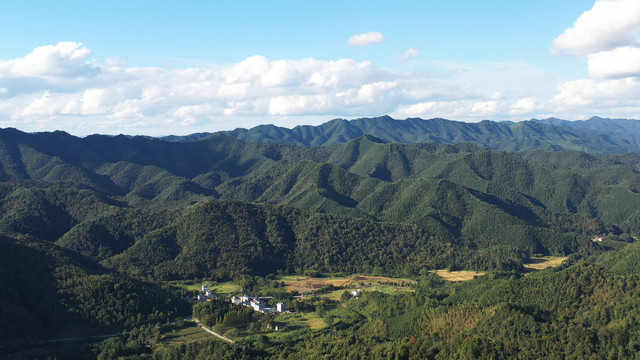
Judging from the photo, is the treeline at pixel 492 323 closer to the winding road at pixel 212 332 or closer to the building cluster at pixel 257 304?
the winding road at pixel 212 332

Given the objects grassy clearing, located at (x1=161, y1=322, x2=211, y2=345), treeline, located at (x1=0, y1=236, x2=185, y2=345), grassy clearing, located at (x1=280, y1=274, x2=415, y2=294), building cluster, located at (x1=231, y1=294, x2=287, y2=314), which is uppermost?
treeline, located at (x1=0, y1=236, x2=185, y2=345)

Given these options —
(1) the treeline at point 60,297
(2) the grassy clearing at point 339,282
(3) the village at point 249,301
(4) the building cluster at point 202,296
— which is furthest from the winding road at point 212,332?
(2) the grassy clearing at point 339,282

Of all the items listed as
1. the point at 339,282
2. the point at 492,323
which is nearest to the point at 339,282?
the point at 339,282

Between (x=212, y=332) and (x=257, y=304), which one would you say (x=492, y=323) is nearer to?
(x=257, y=304)

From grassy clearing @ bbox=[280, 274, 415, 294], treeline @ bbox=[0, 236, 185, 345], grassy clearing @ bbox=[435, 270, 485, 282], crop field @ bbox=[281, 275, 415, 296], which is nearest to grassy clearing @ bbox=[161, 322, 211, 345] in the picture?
treeline @ bbox=[0, 236, 185, 345]

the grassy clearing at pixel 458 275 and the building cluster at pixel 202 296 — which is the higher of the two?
the building cluster at pixel 202 296

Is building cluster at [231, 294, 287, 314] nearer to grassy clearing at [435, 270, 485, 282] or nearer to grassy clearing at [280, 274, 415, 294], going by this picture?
grassy clearing at [280, 274, 415, 294]
